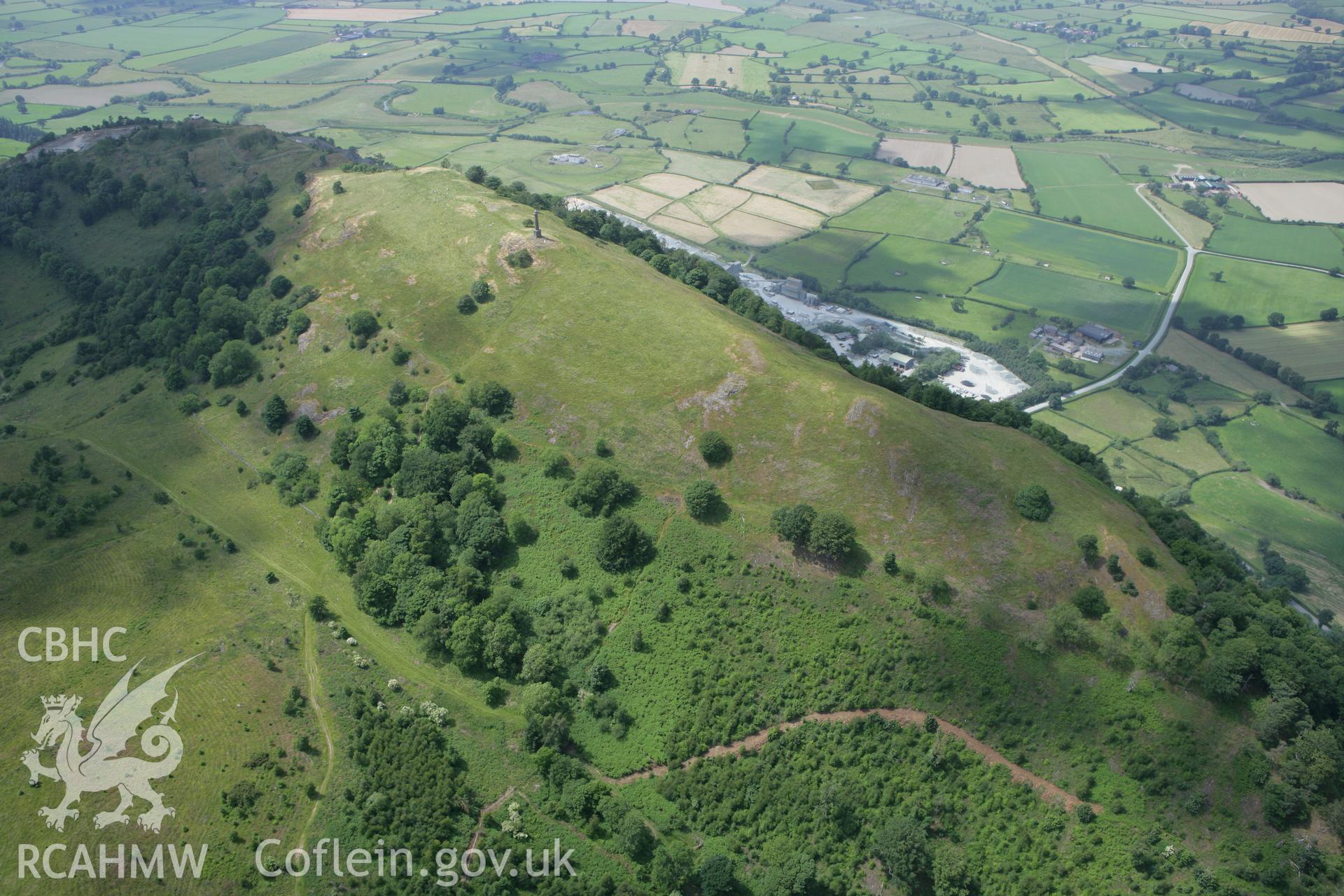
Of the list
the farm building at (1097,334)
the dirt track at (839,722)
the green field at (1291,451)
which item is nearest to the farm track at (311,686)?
the dirt track at (839,722)

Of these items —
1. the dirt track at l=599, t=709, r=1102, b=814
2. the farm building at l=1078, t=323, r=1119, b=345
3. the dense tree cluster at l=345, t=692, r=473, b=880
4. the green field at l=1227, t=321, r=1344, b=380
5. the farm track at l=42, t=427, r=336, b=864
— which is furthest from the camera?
the farm building at l=1078, t=323, r=1119, b=345

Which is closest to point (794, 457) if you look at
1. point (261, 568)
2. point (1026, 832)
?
point (1026, 832)

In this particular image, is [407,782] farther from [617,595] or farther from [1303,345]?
[1303,345]

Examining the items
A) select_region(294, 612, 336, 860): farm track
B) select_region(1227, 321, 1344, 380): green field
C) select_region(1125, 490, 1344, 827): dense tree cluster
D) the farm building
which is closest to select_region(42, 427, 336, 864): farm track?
select_region(294, 612, 336, 860): farm track

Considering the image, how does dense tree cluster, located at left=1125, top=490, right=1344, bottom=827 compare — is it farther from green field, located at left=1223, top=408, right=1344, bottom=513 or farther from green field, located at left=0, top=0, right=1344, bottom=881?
green field, located at left=1223, top=408, right=1344, bottom=513

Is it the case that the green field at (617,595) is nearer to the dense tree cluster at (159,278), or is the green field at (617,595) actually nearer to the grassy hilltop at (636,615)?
the grassy hilltop at (636,615)
